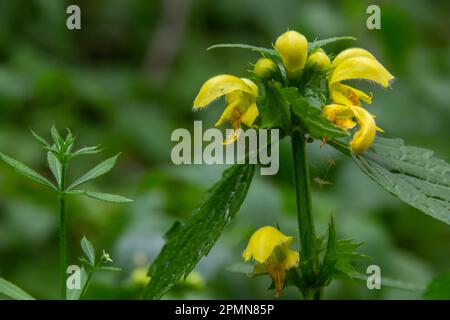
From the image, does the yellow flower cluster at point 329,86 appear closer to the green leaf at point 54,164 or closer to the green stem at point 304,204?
the green stem at point 304,204

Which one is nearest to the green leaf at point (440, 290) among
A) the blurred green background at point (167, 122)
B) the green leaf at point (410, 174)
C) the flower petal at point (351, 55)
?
the blurred green background at point (167, 122)

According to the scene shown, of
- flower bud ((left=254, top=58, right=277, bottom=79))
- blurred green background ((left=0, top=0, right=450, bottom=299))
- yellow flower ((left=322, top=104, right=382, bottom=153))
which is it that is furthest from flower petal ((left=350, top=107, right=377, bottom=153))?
blurred green background ((left=0, top=0, right=450, bottom=299))

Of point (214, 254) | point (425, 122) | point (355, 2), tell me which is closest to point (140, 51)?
point (355, 2)

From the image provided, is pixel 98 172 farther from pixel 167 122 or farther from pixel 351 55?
pixel 167 122

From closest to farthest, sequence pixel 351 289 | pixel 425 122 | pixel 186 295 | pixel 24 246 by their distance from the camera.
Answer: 1. pixel 186 295
2. pixel 351 289
3. pixel 24 246
4. pixel 425 122

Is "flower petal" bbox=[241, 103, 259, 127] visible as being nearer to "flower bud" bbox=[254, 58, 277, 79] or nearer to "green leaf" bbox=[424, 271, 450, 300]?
"flower bud" bbox=[254, 58, 277, 79]

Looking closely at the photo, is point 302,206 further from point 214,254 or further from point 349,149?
point 214,254
